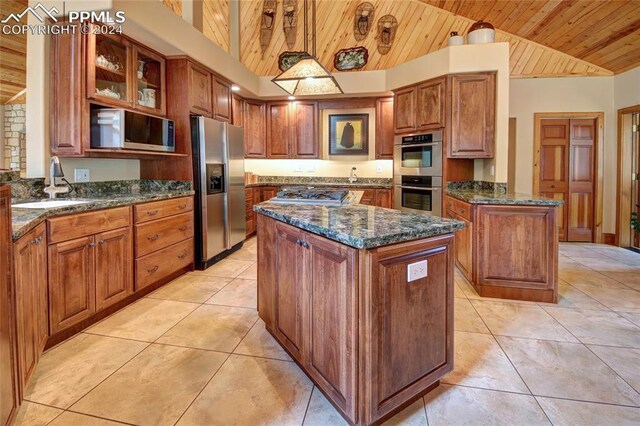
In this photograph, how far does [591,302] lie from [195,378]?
324 centimetres

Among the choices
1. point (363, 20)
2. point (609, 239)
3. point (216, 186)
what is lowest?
point (609, 239)

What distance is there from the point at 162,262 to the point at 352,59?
4318 mm

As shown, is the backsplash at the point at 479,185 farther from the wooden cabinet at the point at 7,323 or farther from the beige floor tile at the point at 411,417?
the wooden cabinet at the point at 7,323

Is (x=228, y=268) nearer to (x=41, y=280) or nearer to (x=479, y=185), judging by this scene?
(x=41, y=280)

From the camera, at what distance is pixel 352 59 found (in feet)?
18.5

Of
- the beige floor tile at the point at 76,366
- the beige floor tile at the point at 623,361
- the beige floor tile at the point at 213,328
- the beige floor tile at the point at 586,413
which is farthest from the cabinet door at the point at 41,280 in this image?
the beige floor tile at the point at 623,361

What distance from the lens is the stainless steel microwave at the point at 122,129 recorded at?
9.34 feet

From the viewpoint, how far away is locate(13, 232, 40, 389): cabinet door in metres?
1.59

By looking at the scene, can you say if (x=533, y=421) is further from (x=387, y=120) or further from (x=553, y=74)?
(x=553, y=74)

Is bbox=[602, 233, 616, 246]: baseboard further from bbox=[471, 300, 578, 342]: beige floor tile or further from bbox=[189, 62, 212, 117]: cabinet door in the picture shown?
bbox=[189, 62, 212, 117]: cabinet door

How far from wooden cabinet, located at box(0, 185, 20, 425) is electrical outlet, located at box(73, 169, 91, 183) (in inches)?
70.6

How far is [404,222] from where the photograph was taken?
1.70 meters

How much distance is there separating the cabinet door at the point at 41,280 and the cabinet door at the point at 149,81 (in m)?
1.66

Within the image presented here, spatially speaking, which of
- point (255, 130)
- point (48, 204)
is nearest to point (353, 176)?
point (255, 130)
